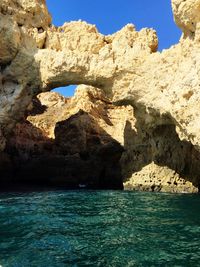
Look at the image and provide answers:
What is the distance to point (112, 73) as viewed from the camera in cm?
2155

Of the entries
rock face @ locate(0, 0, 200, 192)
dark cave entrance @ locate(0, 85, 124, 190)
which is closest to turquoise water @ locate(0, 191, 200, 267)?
rock face @ locate(0, 0, 200, 192)

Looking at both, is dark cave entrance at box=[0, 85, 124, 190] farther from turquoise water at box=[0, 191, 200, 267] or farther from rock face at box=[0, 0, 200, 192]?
turquoise water at box=[0, 191, 200, 267]

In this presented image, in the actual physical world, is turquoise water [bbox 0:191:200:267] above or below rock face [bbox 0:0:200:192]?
below

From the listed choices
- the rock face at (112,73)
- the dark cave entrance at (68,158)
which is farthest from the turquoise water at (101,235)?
the dark cave entrance at (68,158)

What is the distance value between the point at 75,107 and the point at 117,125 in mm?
4208

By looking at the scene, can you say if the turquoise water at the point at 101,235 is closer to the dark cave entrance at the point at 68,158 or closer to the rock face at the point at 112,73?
the rock face at the point at 112,73

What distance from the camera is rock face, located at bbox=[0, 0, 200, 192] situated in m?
20.5

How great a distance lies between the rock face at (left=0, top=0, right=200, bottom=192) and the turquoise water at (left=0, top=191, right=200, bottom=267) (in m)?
6.87

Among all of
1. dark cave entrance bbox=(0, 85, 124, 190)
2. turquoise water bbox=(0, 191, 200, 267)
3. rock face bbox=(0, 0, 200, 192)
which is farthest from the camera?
dark cave entrance bbox=(0, 85, 124, 190)

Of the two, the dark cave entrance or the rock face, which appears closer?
the rock face

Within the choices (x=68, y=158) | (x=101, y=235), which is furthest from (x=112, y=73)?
(x=101, y=235)

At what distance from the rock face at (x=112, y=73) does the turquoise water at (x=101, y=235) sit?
22.5ft

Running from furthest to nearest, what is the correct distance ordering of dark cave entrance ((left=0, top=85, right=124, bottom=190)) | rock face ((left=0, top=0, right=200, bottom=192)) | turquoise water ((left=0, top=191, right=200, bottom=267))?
dark cave entrance ((left=0, top=85, right=124, bottom=190))
rock face ((left=0, top=0, right=200, bottom=192))
turquoise water ((left=0, top=191, right=200, bottom=267))

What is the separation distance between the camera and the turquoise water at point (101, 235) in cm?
795
